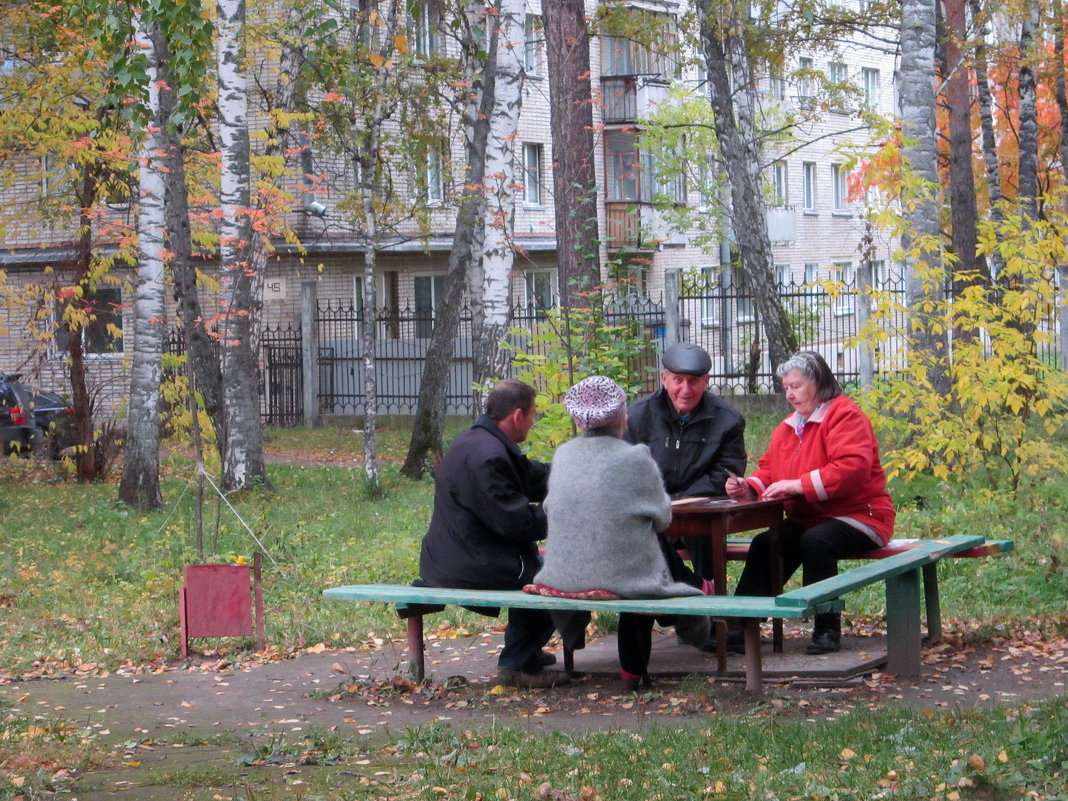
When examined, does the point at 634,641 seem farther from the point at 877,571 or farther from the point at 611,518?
A: the point at 877,571

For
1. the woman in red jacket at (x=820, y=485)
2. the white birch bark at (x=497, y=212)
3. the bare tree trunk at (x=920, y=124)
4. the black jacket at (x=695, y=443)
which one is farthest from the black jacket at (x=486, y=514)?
the white birch bark at (x=497, y=212)

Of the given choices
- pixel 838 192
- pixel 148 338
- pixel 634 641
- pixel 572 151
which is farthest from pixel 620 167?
pixel 634 641

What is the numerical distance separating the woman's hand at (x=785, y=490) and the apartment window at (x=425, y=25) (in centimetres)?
466

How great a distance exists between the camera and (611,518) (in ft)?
20.9

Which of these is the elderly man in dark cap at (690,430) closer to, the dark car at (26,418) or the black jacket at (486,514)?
the black jacket at (486,514)

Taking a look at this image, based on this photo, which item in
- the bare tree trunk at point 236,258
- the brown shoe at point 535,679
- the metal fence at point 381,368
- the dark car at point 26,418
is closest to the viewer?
the brown shoe at point 535,679

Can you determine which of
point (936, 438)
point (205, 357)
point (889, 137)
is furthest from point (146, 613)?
point (205, 357)

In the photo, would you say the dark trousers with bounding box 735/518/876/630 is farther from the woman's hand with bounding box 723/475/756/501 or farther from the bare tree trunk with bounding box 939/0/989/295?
the bare tree trunk with bounding box 939/0/989/295

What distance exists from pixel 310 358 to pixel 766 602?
73.0 ft

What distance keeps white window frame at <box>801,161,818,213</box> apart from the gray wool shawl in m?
43.3

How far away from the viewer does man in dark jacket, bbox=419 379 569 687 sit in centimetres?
686

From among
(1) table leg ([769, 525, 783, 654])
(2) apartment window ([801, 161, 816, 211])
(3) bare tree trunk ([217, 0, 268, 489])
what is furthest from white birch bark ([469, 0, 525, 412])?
(2) apartment window ([801, 161, 816, 211])

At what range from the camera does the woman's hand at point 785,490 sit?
7121 millimetres

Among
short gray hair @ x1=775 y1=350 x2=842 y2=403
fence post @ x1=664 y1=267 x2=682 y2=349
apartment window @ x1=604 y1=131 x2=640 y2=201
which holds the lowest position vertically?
short gray hair @ x1=775 y1=350 x2=842 y2=403
